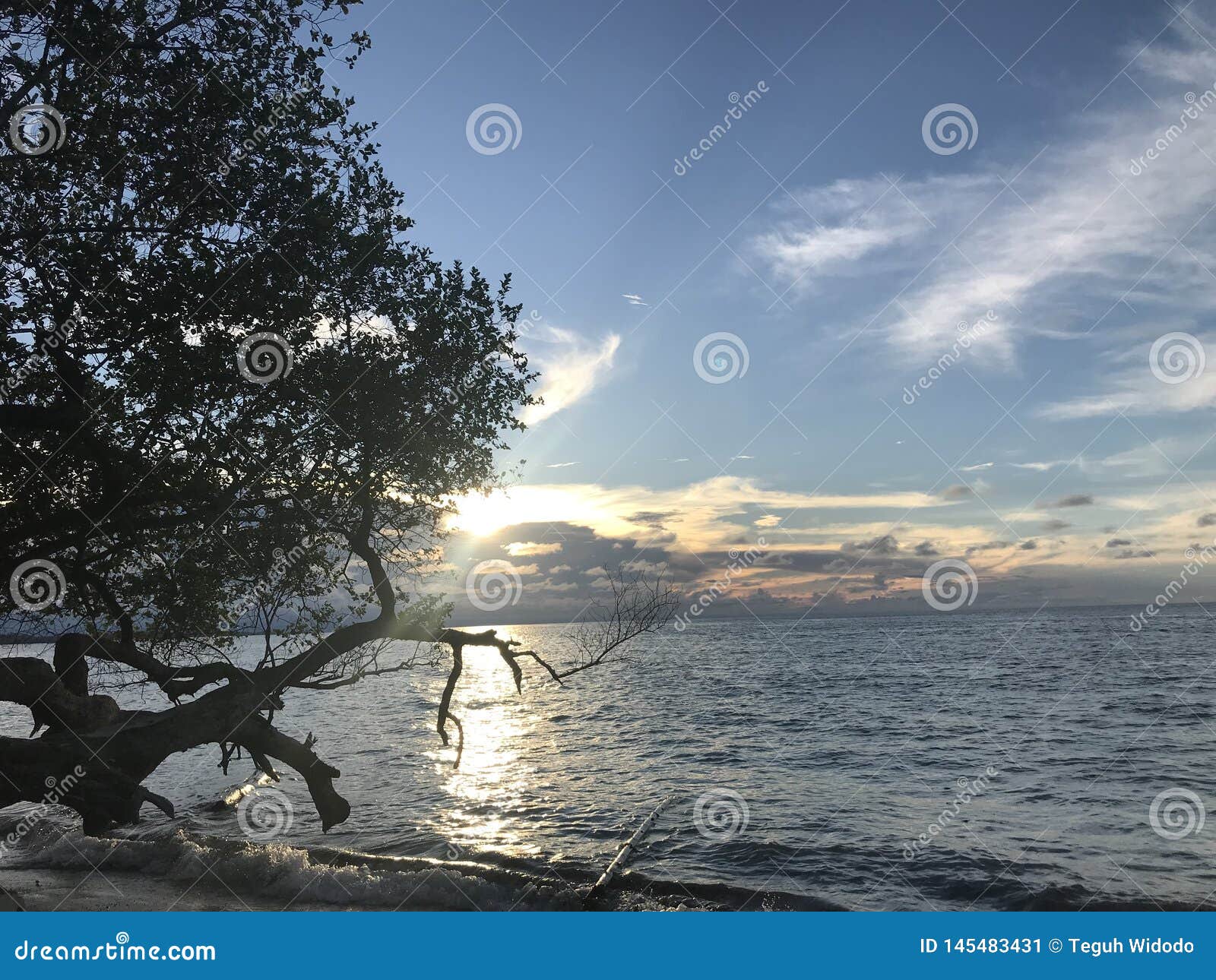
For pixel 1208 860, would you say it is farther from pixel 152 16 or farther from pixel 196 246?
pixel 152 16

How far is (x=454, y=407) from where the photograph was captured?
14.2 metres

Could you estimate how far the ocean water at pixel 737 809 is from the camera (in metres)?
18.4

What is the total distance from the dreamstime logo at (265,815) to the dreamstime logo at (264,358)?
1649 centimetres

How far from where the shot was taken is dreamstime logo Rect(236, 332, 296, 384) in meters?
11.9

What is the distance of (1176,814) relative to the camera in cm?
2509

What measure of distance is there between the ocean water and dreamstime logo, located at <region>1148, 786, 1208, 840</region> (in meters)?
0.13
